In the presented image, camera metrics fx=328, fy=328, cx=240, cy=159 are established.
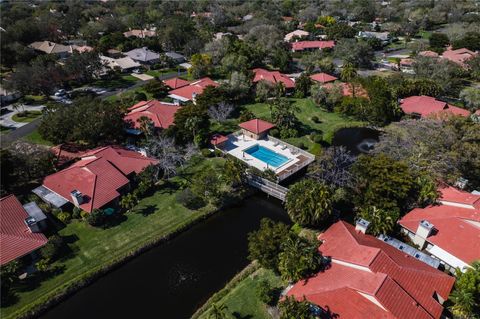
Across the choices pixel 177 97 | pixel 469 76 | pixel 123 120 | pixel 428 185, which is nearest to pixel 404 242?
pixel 428 185

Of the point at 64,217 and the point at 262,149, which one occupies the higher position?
the point at 64,217

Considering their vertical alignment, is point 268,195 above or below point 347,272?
below

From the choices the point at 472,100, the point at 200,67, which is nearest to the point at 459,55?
the point at 472,100

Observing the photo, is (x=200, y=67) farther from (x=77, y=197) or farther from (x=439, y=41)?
(x=439, y=41)

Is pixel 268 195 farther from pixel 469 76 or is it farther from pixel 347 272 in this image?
pixel 469 76

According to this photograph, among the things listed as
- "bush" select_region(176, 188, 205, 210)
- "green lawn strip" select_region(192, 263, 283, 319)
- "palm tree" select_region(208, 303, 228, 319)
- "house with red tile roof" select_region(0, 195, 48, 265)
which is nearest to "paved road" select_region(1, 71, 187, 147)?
"house with red tile roof" select_region(0, 195, 48, 265)

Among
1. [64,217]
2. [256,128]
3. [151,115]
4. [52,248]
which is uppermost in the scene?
[151,115]

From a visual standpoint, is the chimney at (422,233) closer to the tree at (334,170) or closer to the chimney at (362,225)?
the chimney at (362,225)
